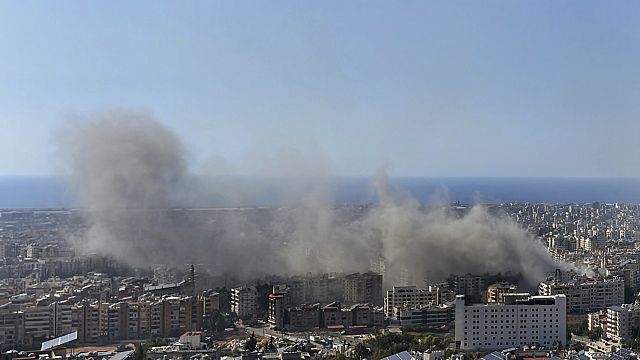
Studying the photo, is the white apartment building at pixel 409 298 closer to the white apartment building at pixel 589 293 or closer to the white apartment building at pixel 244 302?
the white apartment building at pixel 589 293

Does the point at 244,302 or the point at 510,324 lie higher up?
the point at 510,324

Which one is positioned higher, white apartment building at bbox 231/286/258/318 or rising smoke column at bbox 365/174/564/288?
rising smoke column at bbox 365/174/564/288

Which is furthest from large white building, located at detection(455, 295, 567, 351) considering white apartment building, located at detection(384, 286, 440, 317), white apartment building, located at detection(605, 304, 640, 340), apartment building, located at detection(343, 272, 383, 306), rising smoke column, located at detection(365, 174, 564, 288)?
rising smoke column, located at detection(365, 174, 564, 288)

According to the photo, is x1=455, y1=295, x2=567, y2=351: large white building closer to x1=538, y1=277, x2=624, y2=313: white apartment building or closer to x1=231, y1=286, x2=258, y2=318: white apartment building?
x1=538, y1=277, x2=624, y2=313: white apartment building

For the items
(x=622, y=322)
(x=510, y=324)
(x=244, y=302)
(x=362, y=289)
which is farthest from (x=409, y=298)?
(x=622, y=322)

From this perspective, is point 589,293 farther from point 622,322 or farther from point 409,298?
point 409,298

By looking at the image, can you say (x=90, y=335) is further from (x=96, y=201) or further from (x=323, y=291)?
(x=96, y=201)
